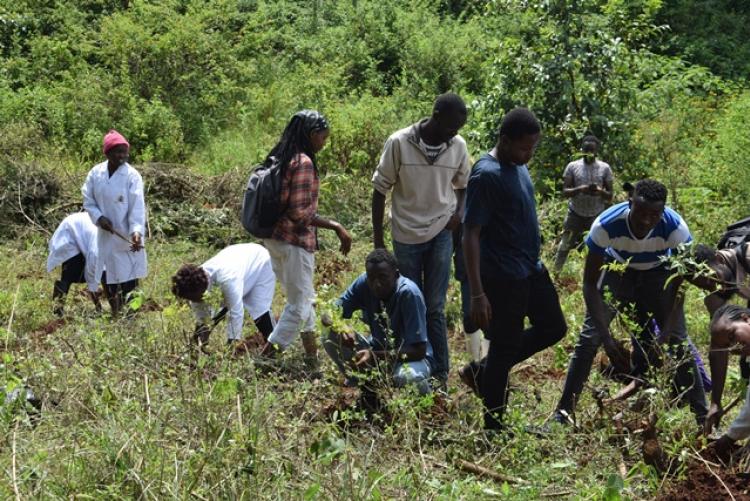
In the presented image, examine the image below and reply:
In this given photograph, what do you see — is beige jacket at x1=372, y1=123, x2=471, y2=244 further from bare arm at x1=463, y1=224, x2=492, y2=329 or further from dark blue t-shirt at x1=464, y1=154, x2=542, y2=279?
bare arm at x1=463, y1=224, x2=492, y2=329

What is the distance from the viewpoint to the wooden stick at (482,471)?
4387 millimetres

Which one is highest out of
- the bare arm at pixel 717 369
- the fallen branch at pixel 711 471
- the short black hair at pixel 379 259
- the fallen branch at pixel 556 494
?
the short black hair at pixel 379 259

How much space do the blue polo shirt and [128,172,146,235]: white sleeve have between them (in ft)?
8.41

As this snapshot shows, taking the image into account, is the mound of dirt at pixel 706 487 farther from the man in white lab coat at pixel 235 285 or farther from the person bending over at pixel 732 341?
the man in white lab coat at pixel 235 285

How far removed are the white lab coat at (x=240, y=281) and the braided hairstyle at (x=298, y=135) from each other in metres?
0.79

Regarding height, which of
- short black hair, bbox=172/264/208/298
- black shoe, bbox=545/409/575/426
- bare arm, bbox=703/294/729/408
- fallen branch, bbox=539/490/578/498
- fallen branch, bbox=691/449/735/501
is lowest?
black shoe, bbox=545/409/575/426

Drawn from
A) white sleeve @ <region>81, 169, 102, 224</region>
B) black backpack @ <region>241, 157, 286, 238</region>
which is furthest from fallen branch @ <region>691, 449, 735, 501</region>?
white sleeve @ <region>81, 169, 102, 224</region>

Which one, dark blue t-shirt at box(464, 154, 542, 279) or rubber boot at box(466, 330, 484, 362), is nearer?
dark blue t-shirt at box(464, 154, 542, 279)

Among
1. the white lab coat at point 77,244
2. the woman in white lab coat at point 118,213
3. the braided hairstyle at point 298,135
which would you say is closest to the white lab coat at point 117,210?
the woman in white lab coat at point 118,213

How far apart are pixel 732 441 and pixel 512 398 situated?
5.07 ft

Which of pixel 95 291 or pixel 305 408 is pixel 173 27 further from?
pixel 305 408

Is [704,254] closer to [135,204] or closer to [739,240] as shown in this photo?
[739,240]

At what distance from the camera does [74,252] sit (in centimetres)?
829

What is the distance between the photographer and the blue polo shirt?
542cm
